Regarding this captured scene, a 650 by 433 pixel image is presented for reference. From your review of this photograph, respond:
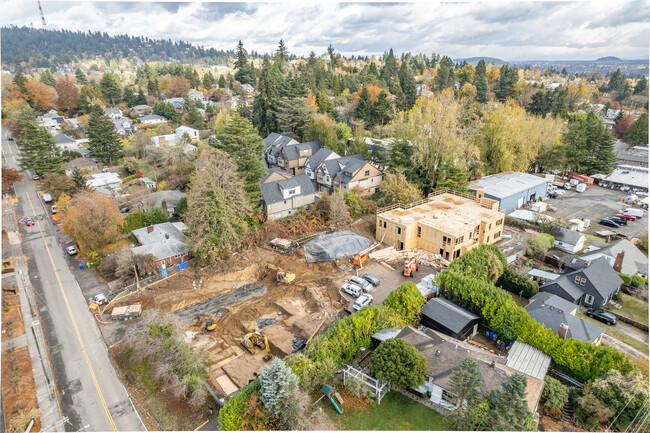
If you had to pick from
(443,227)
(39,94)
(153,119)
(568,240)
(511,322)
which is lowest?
(568,240)

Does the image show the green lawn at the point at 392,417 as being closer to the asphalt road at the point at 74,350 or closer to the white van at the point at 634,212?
the asphalt road at the point at 74,350

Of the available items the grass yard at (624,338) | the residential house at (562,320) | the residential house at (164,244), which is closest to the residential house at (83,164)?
the residential house at (164,244)

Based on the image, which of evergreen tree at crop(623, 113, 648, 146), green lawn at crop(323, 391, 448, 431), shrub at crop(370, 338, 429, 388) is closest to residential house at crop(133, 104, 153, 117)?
shrub at crop(370, 338, 429, 388)

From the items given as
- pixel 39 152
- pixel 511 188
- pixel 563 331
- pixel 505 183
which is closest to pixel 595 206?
pixel 505 183

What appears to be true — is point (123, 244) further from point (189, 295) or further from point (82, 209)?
point (189, 295)

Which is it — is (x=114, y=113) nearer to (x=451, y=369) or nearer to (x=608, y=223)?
(x=451, y=369)

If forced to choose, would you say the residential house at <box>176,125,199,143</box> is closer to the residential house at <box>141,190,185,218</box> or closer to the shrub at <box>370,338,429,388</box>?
the residential house at <box>141,190,185,218</box>

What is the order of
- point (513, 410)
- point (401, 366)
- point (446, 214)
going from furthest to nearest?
1. point (446, 214)
2. point (401, 366)
3. point (513, 410)

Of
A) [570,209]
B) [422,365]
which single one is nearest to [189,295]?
[422,365]
